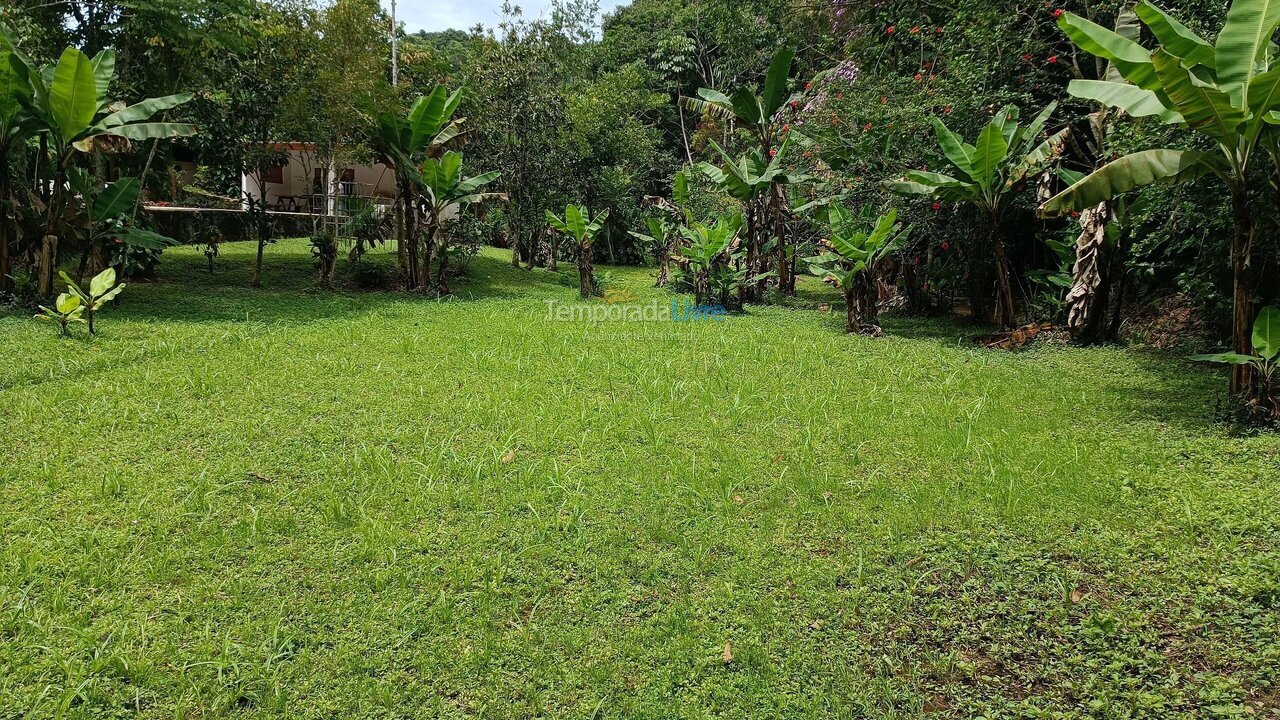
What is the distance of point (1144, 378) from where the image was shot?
5359 mm

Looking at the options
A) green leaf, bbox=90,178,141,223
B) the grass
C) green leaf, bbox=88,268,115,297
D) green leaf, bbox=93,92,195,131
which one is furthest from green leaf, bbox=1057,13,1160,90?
green leaf, bbox=90,178,141,223

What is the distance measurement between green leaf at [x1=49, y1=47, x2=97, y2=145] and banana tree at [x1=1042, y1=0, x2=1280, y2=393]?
332 inches

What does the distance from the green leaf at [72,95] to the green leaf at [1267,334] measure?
9548 millimetres

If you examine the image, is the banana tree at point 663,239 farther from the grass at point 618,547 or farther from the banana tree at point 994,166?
the grass at point 618,547

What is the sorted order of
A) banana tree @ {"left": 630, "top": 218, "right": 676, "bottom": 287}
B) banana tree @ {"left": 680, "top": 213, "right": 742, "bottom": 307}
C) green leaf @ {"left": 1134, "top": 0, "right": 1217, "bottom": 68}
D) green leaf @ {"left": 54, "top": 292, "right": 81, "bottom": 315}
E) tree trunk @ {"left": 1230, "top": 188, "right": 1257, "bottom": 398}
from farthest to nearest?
banana tree @ {"left": 630, "top": 218, "right": 676, "bottom": 287} → banana tree @ {"left": 680, "top": 213, "right": 742, "bottom": 307} → green leaf @ {"left": 54, "top": 292, "right": 81, "bottom": 315} → tree trunk @ {"left": 1230, "top": 188, "right": 1257, "bottom": 398} → green leaf @ {"left": 1134, "top": 0, "right": 1217, "bottom": 68}

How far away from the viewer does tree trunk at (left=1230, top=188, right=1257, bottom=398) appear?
3.93 metres

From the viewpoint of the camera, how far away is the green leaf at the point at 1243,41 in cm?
351

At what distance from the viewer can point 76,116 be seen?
6.30 m

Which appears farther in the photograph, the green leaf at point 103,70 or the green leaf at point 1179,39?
the green leaf at point 103,70

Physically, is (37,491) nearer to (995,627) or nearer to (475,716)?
(475,716)

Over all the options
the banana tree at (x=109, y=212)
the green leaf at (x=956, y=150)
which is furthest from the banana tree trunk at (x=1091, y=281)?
the banana tree at (x=109, y=212)

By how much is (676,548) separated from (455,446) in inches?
64.8

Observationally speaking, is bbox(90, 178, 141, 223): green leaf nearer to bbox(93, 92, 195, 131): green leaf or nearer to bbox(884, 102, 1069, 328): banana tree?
bbox(93, 92, 195, 131): green leaf

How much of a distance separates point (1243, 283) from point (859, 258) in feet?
11.8
